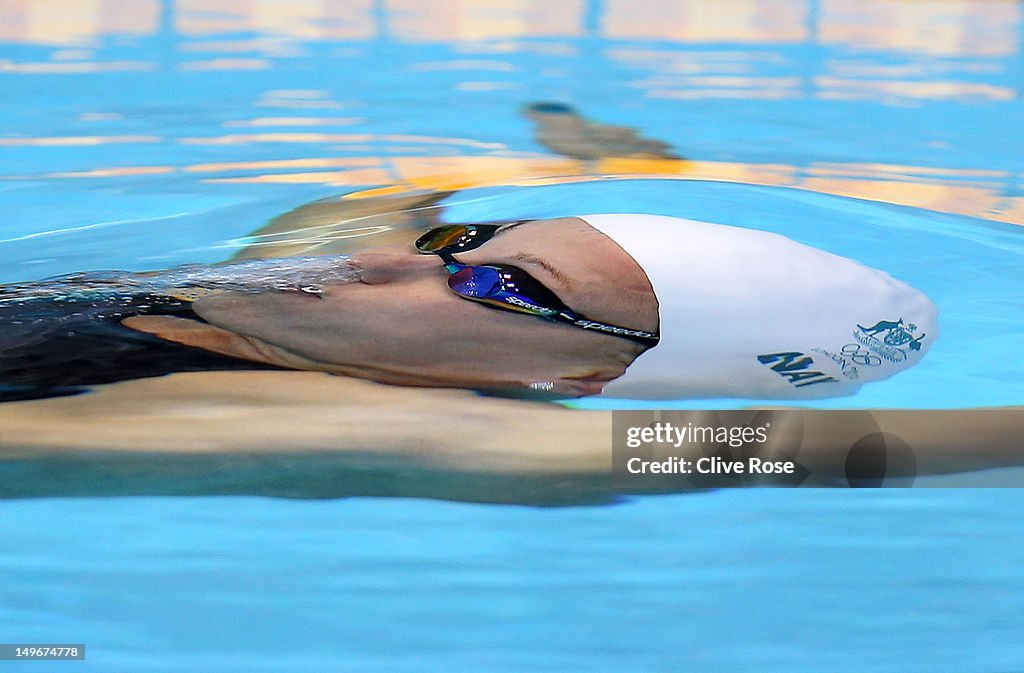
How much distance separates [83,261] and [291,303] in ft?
A: 2.87

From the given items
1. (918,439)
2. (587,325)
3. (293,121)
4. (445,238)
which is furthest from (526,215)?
(293,121)

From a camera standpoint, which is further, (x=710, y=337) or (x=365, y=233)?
(x=365, y=233)

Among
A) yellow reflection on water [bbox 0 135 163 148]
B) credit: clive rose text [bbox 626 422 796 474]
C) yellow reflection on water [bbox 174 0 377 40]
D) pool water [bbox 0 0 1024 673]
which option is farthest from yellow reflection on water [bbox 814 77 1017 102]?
credit: clive rose text [bbox 626 422 796 474]

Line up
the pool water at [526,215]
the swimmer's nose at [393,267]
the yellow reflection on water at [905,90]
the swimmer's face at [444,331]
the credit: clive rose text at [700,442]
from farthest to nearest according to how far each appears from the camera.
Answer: the yellow reflection on water at [905,90] → the swimmer's nose at [393,267] → the swimmer's face at [444,331] → the credit: clive rose text at [700,442] → the pool water at [526,215]

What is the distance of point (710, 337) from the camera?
5.01ft

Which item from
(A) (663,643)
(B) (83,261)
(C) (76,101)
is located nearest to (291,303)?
(A) (663,643)

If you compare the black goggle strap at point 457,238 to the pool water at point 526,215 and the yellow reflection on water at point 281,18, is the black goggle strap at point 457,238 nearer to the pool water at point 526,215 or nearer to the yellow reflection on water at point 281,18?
the pool water at point 526,215

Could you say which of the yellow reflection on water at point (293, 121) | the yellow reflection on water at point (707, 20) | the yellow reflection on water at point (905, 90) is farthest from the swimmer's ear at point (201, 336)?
the yellow reflection on water at point (707, 20)

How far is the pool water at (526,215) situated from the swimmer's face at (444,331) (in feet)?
0.63

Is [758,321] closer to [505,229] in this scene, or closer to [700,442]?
[700,442]

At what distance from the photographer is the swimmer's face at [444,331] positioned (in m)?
1.50

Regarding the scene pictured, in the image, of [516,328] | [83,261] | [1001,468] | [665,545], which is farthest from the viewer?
[83,261]

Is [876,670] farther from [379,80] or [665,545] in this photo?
[379,80]

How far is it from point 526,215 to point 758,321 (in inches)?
41.0
